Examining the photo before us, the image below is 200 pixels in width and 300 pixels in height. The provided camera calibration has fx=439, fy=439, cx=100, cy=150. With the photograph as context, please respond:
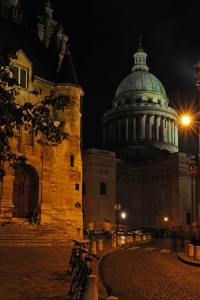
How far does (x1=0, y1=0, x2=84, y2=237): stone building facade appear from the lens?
39.3 meters

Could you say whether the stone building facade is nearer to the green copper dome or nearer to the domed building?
the domed building

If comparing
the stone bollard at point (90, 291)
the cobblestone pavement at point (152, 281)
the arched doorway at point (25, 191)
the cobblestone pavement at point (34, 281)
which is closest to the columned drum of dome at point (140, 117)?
the arched doorway at point (25, 191)

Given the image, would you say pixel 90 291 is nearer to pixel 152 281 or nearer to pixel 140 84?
pixel 152 281

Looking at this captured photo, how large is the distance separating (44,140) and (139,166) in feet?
153

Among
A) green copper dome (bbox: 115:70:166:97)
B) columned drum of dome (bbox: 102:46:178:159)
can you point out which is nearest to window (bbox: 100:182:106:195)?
columned drum of dome (bbox: 102:46:178:159)

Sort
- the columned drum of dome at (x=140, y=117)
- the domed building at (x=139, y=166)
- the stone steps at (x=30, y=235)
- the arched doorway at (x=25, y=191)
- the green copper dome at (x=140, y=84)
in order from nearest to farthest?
the stone steps at (x=30, y=235)
the arched doorway at (x=25, y=191)
the domed building at (x=139, y=166)
the columned drum of dome at (x=140, y=117)
the green copper dome at (x=140, y=84)

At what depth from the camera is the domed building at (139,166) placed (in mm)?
73575

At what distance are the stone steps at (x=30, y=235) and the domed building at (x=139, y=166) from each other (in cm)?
2496

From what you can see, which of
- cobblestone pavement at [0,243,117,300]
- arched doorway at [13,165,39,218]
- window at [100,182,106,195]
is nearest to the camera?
cobblestone pavement at [0,243,117,300]

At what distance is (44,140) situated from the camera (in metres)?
40.3

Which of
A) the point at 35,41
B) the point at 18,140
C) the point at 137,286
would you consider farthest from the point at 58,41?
the point at 137,286

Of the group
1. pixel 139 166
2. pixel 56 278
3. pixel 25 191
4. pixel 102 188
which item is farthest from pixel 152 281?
pixel 139 166

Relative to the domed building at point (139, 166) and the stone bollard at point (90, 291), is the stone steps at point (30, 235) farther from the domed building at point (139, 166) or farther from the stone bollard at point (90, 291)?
the domed building at point (139, 166)

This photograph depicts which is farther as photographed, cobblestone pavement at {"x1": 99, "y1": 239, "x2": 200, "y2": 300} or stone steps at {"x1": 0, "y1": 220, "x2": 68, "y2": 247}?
stone steps at {"x1": 0, "y1": 220, "x2": 68, "y2": 247}
